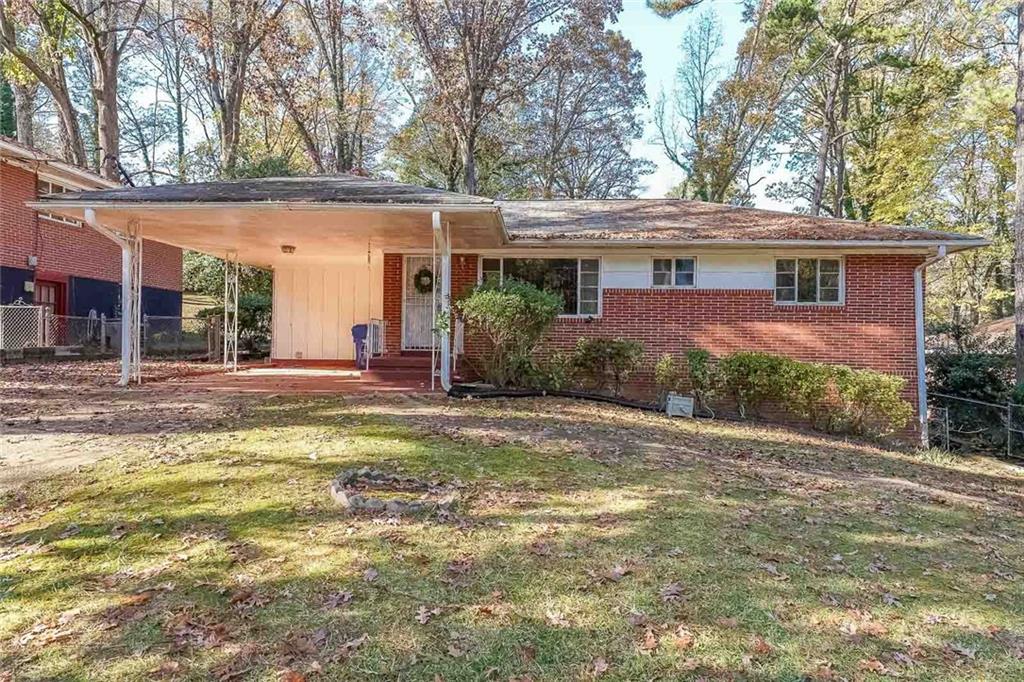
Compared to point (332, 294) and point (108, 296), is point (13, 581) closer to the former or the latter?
point (332, 294)

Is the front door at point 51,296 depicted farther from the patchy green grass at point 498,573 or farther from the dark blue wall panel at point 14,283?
the patchy green grass at point 498,573

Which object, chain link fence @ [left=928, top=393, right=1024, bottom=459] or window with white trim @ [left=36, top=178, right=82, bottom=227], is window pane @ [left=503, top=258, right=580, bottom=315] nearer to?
chain link fence @ [left=928, top=393, right=1024, bottom=459]

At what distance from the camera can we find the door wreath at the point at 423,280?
1280 cm

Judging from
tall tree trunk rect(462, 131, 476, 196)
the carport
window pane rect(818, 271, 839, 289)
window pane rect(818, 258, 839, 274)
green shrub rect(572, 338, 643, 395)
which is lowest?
green shrub rect(572, 338, 643, 395)

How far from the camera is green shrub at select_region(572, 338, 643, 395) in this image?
35.7ft

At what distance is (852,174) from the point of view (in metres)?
23.9

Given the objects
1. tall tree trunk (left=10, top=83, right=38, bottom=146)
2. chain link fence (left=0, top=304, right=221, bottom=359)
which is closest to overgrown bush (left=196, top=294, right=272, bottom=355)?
chain link fence (left=0, top=304, right=221, bottom=359)

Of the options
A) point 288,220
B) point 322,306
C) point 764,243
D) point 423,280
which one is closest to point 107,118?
point 322,306

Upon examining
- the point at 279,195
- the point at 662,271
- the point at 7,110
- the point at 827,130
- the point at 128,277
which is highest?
the point at 827,130

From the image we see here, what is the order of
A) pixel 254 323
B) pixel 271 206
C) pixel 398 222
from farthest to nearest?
pixel 254 323 → pixel 398 222 → pixel 271 206

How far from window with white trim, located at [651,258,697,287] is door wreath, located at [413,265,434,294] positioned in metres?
4.60

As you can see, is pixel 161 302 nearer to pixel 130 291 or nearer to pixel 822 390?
pixel 130 291

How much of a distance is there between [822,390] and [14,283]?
57.4 ft

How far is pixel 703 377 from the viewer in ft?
34.4
